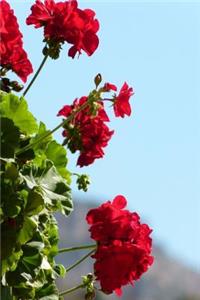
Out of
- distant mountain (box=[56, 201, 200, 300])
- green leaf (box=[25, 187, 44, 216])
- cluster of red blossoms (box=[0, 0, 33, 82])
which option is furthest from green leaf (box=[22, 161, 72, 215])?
distant mountain (box=[56, 201, 200, 300])

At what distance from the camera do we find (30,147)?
2316 millimetres

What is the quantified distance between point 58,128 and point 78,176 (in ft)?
0.84

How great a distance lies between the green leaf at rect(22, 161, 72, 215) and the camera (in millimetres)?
2293

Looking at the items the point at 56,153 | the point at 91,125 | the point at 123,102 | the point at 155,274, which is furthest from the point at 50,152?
the point at 155,274

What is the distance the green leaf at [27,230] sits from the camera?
2.24 m

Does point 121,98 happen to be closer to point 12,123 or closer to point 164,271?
point 12,123

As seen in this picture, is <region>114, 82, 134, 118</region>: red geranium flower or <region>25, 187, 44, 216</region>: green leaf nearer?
<region>25, 187, 44, 216</region>: green leaf

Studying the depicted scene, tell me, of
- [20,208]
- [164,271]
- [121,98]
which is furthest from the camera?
[164,271]

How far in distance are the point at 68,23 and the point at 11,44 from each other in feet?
0.54

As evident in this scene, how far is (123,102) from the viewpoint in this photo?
254cm

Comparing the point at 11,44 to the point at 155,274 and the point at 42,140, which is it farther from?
the point at 155,274

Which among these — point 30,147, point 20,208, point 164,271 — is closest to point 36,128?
point 30,147

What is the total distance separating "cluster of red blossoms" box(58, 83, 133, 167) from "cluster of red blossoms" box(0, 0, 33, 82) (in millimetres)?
165

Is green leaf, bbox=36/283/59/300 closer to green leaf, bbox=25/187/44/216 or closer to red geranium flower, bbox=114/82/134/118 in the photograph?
green leaf, bbox=25/187/44/216
